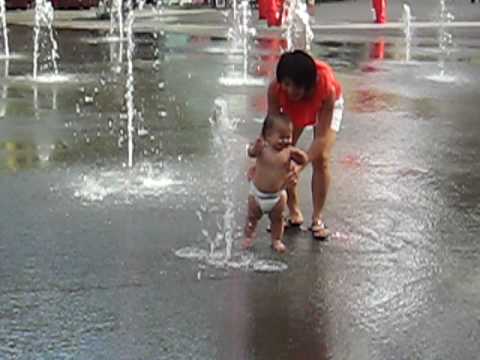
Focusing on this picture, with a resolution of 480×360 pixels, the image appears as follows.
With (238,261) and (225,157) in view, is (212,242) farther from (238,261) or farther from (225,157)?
(225,157)

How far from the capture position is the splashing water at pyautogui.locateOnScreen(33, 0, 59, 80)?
55.3 feet

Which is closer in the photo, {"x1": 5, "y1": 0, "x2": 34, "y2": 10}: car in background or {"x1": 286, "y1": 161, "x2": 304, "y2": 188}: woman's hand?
{"x1": 286, "y1": 161, "x2": 304, "y2": 188}: woman's hand

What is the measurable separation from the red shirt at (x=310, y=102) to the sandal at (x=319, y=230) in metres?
0.63

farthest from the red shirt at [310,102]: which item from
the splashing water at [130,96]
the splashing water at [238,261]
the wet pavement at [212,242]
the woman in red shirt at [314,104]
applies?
the splashing water at [130,96]

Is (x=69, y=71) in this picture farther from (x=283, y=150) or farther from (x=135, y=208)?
(x=283, y=150)

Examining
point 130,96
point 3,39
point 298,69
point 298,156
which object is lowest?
point 130,96

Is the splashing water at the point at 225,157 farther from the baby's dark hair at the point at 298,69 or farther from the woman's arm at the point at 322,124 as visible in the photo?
the baby's dark hair at the point at 298,69

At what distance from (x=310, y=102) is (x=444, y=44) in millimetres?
15635

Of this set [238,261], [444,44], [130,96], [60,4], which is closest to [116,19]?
[60,4]

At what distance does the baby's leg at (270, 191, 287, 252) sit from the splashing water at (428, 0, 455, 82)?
371 inches

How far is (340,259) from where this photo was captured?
612cm

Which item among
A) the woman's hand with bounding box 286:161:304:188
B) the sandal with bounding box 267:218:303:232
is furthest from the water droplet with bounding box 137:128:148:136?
the woman's hand with bounding box 286:161:304:188

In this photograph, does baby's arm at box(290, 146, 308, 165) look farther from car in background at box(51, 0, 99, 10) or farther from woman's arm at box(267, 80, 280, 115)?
car in background at box(51, 0, 99, 10)

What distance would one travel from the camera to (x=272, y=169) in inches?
240
